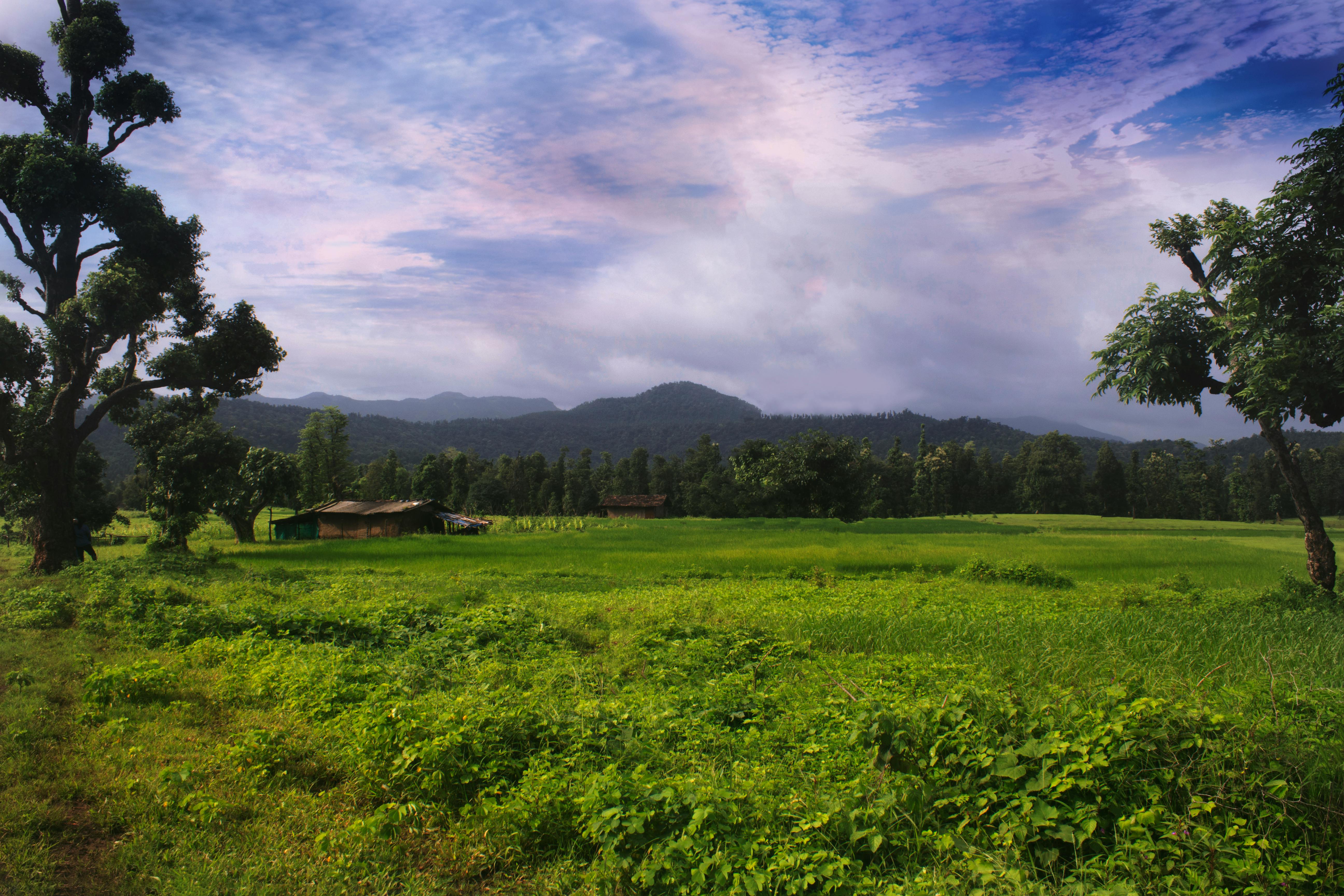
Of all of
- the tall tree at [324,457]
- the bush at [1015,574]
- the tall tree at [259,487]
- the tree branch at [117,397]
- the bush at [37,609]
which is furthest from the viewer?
the tall tree at [324,457]

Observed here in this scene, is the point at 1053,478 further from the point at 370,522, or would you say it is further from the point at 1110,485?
the point at 370,522

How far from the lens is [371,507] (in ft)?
151

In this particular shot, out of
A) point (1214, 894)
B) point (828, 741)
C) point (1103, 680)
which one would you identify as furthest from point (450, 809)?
point (1103, 680)

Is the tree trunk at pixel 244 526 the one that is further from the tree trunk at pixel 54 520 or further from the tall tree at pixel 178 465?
the tree trunk at pixel 54 520

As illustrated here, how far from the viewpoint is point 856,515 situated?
53562 millimetres

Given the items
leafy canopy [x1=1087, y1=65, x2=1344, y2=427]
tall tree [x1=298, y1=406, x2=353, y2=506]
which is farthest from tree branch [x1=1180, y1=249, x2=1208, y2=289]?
tall tree [x1=298, y1=406, x2=353, y2=506]

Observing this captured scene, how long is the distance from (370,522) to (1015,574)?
140 ft

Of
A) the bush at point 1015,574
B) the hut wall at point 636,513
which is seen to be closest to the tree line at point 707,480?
the hut wall at point 636,513

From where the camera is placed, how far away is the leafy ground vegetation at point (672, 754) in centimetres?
423

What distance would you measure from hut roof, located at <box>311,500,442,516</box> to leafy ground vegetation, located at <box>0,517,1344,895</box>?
34.9 meters

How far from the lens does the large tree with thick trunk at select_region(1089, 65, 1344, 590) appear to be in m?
11.4

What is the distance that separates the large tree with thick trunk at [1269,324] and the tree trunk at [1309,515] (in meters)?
0.03

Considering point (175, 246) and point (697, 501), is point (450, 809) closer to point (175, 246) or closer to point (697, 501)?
point (175, 246)

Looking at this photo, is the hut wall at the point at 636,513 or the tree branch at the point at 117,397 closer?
the tree branch at the point at 117,397
